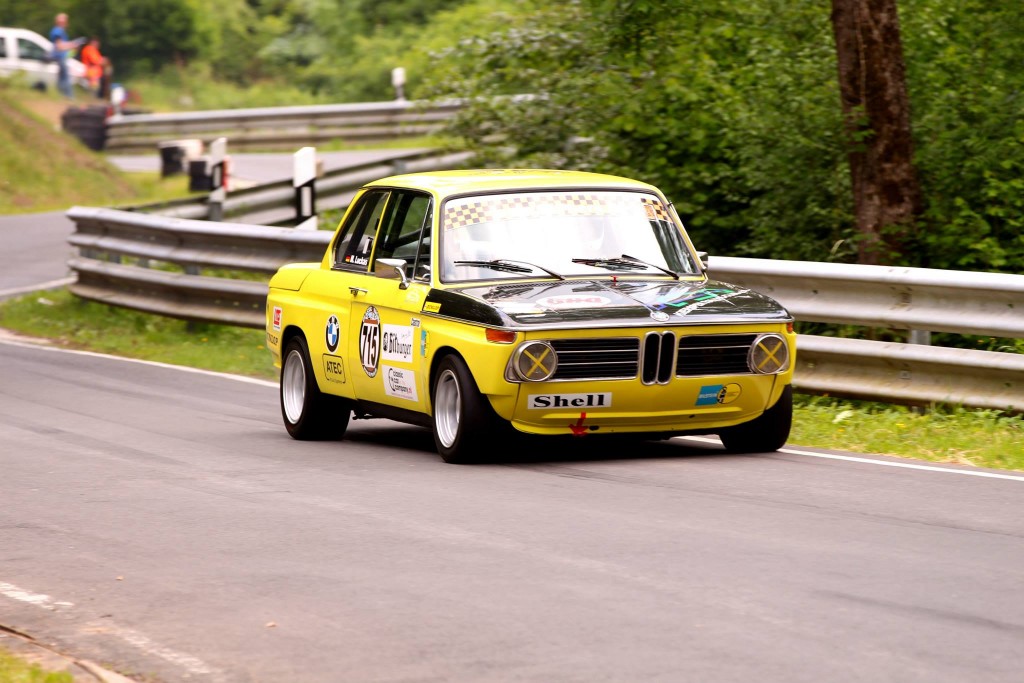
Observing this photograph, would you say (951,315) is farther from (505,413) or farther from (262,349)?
(262,349)

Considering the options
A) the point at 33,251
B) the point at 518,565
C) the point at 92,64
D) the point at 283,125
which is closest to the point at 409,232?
the point at 518,565

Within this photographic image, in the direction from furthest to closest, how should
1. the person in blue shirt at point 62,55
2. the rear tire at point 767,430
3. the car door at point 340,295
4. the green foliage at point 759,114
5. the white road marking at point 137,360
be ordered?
1. the person in blue shirt at point 62,55
2. the white road marking at point 137,360
3. the green foliage at point 759,114
4. the car door at point 340,295
5. the rear tire at point 767,430

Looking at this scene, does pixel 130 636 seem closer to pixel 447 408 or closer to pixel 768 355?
pixel 447 408

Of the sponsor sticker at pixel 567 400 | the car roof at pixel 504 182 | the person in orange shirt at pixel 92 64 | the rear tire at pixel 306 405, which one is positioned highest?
the person in orange shirt at pixel 92 64

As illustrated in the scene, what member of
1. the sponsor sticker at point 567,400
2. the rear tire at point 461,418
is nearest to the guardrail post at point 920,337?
the sponsor sticker at point 567,400

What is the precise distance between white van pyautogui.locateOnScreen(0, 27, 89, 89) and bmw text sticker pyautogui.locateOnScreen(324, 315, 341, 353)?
37290 millimetres

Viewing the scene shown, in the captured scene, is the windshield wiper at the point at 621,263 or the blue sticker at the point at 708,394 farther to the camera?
the windshield wiper at the point at 621,263

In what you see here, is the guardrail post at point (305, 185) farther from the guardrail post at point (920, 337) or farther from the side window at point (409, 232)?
the guardrail post at point (920, 337)

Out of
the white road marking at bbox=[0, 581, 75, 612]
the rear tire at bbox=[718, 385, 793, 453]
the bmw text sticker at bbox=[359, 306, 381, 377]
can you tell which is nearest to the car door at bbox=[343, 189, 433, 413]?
the bmw text sticker at bbox=[359, 306, 381, 377]

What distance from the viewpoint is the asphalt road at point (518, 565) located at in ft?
17.3

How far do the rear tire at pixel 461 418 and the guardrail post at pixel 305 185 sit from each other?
Result: 319 inches

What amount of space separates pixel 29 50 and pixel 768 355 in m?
41.6

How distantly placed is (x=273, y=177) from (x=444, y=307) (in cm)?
2271

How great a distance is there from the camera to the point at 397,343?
32.3ft
